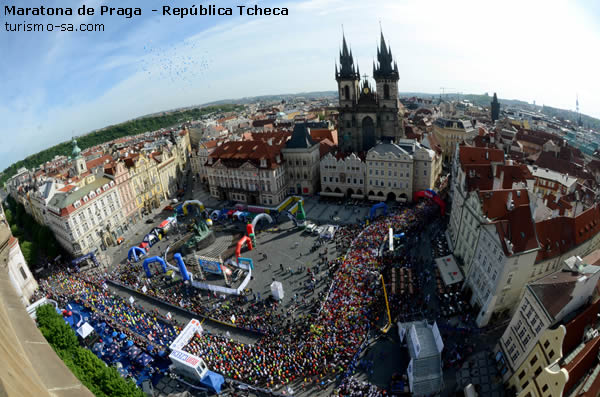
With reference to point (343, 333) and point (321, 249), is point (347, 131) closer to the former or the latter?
point (321, 249)

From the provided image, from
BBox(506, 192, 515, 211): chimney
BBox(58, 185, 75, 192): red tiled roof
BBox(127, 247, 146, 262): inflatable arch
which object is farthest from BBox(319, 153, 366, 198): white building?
BBox(58, 185, 75, 192): red tiled roof

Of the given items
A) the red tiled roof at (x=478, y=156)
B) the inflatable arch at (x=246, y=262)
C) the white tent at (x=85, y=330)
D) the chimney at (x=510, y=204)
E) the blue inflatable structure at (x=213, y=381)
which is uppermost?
the red tiled roof at (x=478, y=156)

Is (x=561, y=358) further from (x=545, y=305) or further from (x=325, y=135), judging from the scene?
(x=325, y=135)

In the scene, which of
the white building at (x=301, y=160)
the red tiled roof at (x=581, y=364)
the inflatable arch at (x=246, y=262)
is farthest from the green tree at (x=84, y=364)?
the white building at (x=301, y=160)

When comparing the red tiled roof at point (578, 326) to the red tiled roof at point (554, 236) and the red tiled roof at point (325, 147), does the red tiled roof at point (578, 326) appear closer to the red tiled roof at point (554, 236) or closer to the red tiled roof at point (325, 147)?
the red tiled roof at point (554, 236)

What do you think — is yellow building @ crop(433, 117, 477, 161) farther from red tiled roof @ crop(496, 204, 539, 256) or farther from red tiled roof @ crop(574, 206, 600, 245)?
red tiled roof @ crop(496, 204, 539, 256)

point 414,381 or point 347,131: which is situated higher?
point 347,131

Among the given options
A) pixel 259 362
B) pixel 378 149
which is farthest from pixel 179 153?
pixel 259 362
